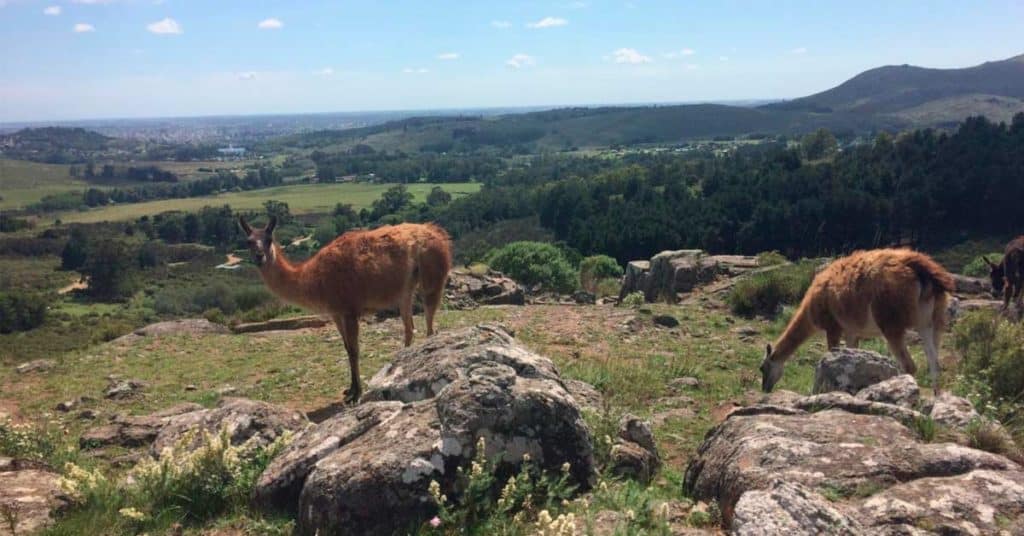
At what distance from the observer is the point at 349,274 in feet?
35.3

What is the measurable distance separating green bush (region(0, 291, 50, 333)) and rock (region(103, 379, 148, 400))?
4488 centimetres

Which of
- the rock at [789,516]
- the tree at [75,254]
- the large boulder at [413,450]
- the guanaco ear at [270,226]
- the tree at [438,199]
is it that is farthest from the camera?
the tree at [438,199]

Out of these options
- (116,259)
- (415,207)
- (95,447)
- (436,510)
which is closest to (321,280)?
(95,447)

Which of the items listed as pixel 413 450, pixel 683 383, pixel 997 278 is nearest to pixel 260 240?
pixel 413 450

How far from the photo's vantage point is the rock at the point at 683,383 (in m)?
10.5

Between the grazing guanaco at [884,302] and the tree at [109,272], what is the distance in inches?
2961

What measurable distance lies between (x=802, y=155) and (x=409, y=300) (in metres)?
94.7

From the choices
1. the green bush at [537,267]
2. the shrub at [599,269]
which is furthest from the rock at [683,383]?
the shrub at [599,269]

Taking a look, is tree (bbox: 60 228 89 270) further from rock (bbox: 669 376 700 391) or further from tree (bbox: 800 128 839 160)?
tree (bbox: 800 128 839 160)

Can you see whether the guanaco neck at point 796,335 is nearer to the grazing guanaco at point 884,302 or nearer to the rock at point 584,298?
the grazing guanaco at point 884,302

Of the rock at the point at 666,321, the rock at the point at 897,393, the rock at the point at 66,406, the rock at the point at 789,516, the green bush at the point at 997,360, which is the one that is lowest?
the rock at the point at 666,321

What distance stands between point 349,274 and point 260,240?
1571mm

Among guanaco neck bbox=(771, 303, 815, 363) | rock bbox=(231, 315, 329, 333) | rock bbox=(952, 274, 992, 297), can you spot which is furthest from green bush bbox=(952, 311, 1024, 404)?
rock bbox=(231, 315, 329, 333)

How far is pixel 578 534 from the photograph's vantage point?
4.05 m
